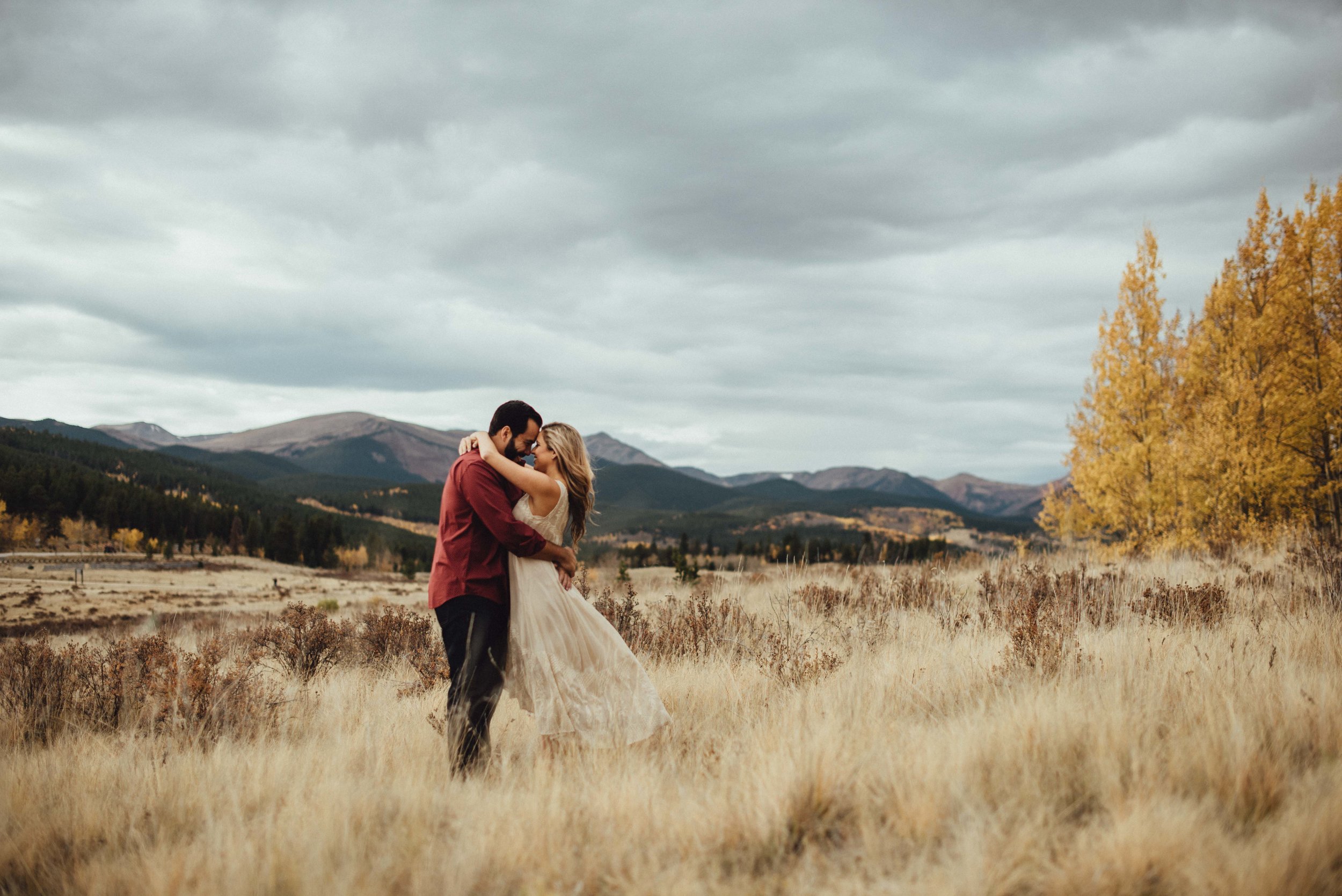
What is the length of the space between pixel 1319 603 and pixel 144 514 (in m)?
133

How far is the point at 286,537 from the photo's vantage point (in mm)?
105938

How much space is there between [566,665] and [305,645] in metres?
4.99

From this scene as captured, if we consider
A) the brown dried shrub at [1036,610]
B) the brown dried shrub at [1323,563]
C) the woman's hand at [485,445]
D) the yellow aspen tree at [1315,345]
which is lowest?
the brown dried shrub at [1036,610]

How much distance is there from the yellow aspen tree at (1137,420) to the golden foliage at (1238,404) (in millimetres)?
35

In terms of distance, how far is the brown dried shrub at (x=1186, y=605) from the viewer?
6246 millimetres

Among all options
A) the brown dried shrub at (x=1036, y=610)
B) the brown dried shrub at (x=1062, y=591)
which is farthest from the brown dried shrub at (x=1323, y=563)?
the brown dried shrub at (x=1036, y=610)

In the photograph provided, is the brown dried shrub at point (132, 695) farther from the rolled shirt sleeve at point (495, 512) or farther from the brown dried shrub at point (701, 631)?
the brown dried shrub at point (701, 631)

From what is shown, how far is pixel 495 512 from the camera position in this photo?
12.8ft

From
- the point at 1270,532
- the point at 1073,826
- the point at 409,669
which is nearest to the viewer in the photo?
the point at 1073,826

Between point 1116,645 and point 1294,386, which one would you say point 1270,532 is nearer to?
point 1294,386

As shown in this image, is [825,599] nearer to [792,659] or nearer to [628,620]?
[628,620]

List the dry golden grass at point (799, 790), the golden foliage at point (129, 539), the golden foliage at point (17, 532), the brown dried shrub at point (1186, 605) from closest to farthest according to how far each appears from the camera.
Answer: the dry golden grass at point (799, 790), the brown dried shrub at point (1186, 605), the golden foliage at point (17, 532), the golden foliage at point (129, 539)

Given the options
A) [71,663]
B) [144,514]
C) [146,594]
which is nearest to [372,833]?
[71,663]

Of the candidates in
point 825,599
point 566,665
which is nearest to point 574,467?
point 566,665
